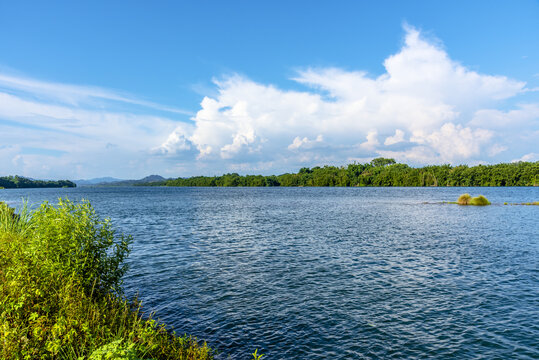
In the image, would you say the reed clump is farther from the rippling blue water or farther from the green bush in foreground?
the green bush in foreground

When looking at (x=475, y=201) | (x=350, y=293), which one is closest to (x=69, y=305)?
(x=350, y=293)

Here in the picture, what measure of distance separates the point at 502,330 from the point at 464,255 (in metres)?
15.8

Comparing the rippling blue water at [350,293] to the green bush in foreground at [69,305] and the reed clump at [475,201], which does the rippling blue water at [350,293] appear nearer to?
the green bush in foreground at [69,305]

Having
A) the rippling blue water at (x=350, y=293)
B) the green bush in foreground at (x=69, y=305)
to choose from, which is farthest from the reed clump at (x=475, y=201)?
the green bush in foreground at (x=69, y=305)

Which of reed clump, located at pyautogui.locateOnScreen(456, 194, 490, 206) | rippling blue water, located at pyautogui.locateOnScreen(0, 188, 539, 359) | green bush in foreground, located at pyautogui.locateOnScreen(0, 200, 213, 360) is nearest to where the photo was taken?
green bush in foreground, located at pyautogui.locateOnScreen(0, 200, 213, 360)

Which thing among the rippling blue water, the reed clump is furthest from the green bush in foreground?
the reed clump

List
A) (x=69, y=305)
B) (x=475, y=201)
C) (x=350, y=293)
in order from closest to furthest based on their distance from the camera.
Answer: (x=69, y=305)
(x=350, y=293)
(x=475, y=201)

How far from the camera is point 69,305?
12.0 meters

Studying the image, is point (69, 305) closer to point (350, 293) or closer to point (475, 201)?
point (350, 293)

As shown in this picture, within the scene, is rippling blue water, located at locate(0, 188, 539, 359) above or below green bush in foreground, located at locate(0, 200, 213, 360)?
below

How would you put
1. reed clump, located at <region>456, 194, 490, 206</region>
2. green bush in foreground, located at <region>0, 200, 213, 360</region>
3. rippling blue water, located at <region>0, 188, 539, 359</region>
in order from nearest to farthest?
1. green bush in foreground, located at <region>0, 200, 213, 360</region>
2. rippling blue water, located at <region>0, 188, 539, 359</region>
3. reed clump, located at <region>456, 194, 490, 206</region>

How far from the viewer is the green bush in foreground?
31.9 feet

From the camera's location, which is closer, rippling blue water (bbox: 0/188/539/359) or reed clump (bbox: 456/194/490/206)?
rippling blue water (bbox: 0/188/539/359)

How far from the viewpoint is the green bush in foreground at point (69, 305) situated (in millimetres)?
9727
